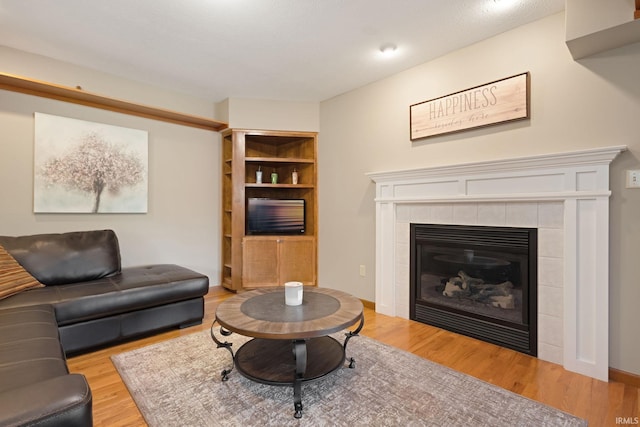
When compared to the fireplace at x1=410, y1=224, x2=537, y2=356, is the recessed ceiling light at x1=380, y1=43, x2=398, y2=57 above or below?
above

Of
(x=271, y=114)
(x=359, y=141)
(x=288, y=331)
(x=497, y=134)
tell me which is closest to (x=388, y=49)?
(x=359, y=141)

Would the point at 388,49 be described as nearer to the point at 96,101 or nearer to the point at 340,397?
the point at 340,397

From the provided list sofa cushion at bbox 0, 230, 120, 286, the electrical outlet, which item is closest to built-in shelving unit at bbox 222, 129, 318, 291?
sofa cushion at bbox 0, 230, 120, 286

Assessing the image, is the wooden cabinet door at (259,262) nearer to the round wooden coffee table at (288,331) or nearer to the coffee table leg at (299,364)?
the round wooden coffee table at (288,331)

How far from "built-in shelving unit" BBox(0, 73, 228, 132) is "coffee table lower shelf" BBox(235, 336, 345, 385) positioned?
2.71 m

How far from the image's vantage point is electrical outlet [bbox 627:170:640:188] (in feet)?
6.11

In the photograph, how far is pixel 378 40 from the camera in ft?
8.22

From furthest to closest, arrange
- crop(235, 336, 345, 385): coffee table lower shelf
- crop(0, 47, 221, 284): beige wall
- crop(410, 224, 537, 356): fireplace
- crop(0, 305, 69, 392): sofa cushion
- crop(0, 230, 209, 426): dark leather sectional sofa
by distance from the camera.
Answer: crop(0, 47, 221, 284): beige wall
crop(410, 224, 537, 356): fireplace
crop(235, 336, 345, 385): coffee table lower shelf
crop(0, 305, 69, 392): sofa cushion
crop(0, 230, 209, 426): dark leather sectional sofa

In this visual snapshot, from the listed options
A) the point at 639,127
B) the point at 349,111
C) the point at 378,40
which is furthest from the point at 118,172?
the point at 639,127

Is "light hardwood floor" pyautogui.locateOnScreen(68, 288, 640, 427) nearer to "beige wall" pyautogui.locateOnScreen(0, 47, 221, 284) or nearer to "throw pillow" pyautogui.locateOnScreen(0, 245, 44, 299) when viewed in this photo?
"throw pillow" pyautogui.locateOnScreen(0, 245, 44, 299)

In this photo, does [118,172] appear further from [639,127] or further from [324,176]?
[639,127]

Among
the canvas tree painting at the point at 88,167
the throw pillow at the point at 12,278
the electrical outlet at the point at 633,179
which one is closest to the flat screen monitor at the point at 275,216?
the canvas tree painting at the point at 88,167

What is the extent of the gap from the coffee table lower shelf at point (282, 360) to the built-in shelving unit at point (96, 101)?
2.71 m

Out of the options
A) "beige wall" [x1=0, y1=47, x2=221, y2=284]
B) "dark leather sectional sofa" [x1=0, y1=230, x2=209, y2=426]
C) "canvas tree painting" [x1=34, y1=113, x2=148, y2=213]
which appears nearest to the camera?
"dark leather sectional sofa" [x1=0, y1=230, x2=209, y2=426]
